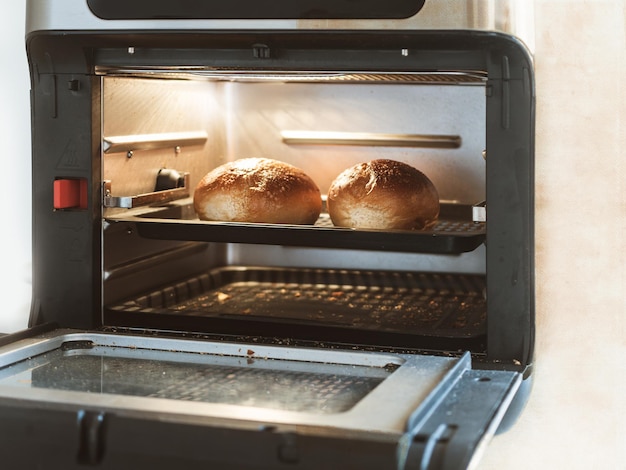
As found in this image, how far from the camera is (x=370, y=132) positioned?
2197mm

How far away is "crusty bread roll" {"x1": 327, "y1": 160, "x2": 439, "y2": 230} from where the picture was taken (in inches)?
73.0

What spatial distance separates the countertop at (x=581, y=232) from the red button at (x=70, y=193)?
778 millimetres

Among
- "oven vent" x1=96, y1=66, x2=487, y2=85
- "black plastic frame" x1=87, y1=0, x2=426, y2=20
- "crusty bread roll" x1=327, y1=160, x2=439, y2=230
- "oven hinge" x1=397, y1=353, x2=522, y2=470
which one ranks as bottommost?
"oven hinge" x1=397, y1=353, x2=522, y2=470

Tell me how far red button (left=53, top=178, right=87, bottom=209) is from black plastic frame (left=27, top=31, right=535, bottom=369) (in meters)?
0.01

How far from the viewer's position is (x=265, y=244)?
1.76m

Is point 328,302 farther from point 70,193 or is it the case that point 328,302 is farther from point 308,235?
point 70,193

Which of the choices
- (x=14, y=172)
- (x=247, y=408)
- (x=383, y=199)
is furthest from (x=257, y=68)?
(x=247, y=408)

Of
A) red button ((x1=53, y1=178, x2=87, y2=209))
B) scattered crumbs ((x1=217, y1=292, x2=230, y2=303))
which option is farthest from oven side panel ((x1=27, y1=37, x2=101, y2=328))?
scattered crumbs ((x1=217, y1=292, x2=230, y2=303))

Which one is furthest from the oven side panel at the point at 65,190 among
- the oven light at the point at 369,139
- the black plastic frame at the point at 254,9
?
the oven light at the point at 369,139

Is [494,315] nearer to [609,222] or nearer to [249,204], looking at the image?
[609,222]

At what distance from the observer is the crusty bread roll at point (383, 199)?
73.0 inches

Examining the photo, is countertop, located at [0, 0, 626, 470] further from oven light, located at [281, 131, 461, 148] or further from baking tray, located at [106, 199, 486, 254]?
oven light, located at [281, 131, 461, 148]

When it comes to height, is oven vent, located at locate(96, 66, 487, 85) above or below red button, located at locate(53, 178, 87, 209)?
above

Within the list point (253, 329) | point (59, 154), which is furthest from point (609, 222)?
point (59, 154)
